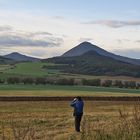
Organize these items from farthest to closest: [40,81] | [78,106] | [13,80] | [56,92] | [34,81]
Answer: [34,81] → [40,81] → [13,80] → [56,92] → [78,106]

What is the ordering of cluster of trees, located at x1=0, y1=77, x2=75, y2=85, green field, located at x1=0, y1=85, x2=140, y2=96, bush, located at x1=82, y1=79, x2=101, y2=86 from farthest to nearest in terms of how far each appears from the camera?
bush, located at x1=82, y1=79, x2=101, y2=86 → cluster of trees, located at x1=0, y1=77, x2=75, y2=85 → green field, located at x1=0, y1=85, x2=140, y2=96

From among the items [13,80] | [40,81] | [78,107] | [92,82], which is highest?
[13,80]

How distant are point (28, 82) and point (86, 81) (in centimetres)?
1810

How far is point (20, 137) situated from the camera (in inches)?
251

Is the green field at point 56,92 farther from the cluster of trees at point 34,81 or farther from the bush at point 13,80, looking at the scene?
the cluster of trees at point 34,81

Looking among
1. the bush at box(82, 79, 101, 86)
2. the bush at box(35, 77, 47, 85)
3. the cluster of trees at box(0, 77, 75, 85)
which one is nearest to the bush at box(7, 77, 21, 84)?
the cluster of trees at box(0, 77, 75, 85)

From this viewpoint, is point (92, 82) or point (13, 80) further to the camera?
point (92, 82)

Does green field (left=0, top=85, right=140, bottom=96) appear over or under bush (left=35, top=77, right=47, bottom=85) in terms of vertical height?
under

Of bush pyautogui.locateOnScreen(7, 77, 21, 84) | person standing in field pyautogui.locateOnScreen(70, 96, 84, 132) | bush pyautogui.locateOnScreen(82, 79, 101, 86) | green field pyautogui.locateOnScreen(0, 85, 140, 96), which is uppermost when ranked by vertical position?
bush pyautogui.locateOnScreen(7, 77, 21, 84)

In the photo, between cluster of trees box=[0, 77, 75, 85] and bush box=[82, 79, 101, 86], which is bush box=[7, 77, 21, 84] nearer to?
cluster of trees box=[0, 77, 75, 85]

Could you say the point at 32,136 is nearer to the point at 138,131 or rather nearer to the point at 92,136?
the point at 92,136

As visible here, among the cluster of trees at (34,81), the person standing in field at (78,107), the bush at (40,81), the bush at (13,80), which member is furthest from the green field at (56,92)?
the person standing in field at (78,107)

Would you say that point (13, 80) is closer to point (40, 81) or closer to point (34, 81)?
point (34, 81)

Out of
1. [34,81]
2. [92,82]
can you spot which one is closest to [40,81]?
[34,81]
